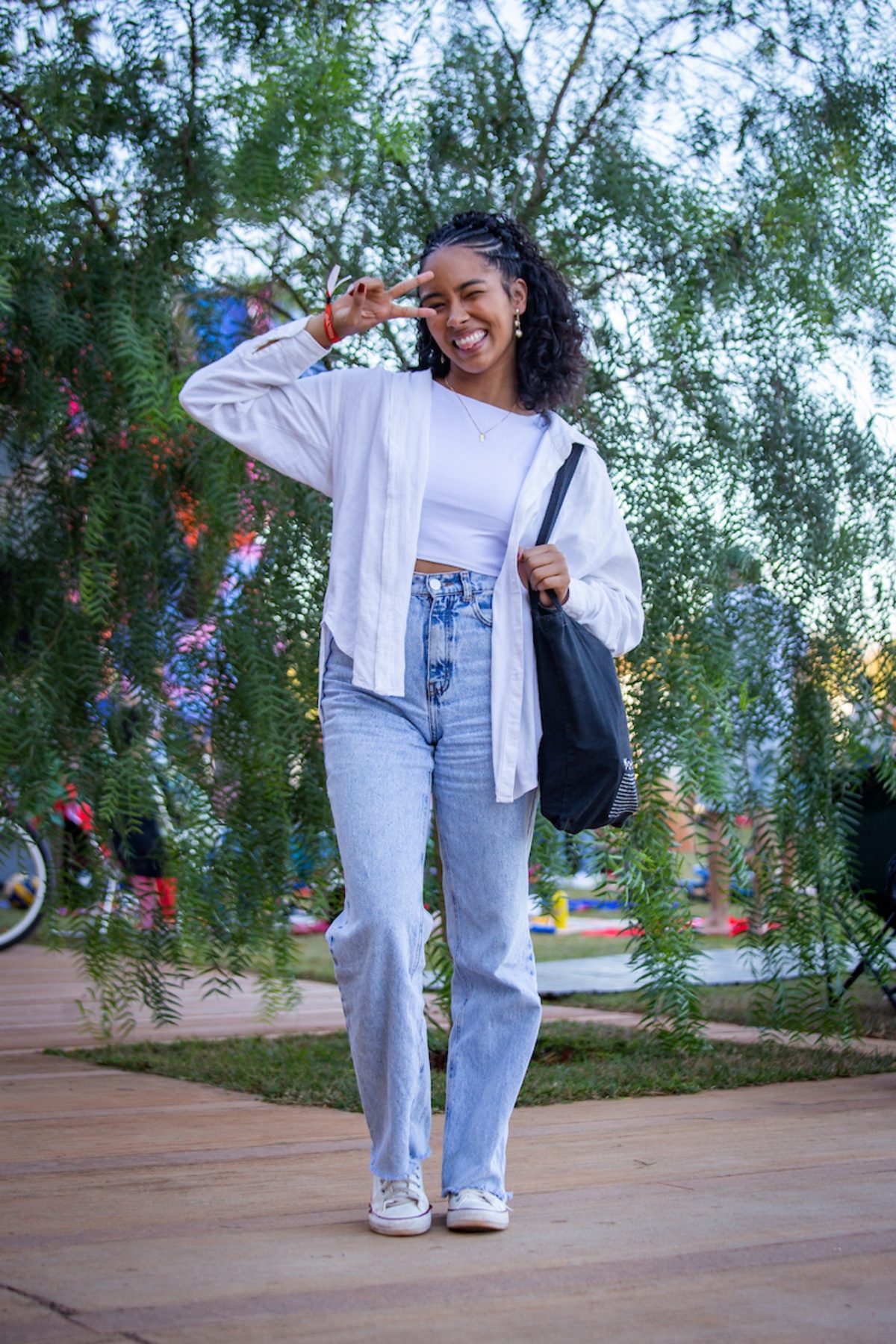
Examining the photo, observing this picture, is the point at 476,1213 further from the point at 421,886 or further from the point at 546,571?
the point at 546,571

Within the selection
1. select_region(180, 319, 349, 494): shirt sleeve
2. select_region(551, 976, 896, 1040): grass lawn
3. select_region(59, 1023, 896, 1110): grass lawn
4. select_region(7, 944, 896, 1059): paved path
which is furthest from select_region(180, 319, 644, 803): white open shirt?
select_region(551, 976, 896, 1040): grass lawn

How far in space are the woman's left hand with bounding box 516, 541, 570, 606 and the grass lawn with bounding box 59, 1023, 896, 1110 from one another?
1.51 metres

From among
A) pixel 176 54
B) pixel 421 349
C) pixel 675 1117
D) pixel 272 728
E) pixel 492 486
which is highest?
pixel 176 54

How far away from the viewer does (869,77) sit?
3.59m

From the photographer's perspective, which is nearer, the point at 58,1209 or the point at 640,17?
the point at 58,1209

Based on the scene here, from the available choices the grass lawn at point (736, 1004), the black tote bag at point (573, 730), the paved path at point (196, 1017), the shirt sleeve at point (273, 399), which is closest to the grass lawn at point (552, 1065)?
the paved path at point (196, 1017)

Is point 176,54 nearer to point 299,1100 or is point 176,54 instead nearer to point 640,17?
point 640,17

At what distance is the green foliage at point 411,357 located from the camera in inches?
125

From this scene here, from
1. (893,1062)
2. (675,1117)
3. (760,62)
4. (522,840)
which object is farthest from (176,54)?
(893,1062)

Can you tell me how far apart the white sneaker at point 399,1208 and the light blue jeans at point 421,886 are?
0.7 inches

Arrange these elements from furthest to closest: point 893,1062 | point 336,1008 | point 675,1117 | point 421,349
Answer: point 336,1008, point 893,1062, point 675,1117, point 421,349

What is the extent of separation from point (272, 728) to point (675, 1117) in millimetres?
1161

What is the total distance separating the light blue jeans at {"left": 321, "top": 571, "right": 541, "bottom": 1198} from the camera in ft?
6.90

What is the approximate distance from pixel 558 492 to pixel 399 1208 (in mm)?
1053
